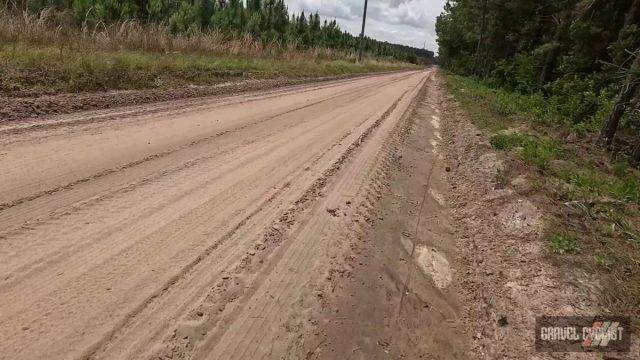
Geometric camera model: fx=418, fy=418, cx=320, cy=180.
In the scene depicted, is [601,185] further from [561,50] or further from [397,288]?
[561,50]

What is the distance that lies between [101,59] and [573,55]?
63.4ft

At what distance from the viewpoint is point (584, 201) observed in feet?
18.8

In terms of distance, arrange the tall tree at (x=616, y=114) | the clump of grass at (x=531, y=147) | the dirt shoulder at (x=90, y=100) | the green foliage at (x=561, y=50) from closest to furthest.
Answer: the dirt shoulder at (x=90, y=100) → the clump of grass at (x=531, y=147) → the tall tree at (x=616, y=114) → the green foliage at (x=561, y=50)

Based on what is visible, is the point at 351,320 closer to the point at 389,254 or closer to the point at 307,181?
the point at 389,254

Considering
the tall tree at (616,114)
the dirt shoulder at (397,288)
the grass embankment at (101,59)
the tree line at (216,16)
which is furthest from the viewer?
the tree line at (216,16)

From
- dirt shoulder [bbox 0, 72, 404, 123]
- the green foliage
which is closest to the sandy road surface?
dirt shoulder [bbox 0, 72, 404, 123]

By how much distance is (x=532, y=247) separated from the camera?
15.0 feet

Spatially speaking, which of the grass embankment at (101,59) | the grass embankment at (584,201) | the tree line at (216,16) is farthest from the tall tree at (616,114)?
the tree line at (216,16)

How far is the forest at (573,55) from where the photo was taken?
10.1m

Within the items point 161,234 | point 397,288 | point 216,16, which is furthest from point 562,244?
point 216,16

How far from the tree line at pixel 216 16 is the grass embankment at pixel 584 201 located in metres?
13.2

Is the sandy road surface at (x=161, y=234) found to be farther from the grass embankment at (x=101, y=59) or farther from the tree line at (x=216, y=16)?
the tree line at (x=216, y=16)

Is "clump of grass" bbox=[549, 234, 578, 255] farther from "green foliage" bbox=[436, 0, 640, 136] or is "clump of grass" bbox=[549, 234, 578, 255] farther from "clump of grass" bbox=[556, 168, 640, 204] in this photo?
"green foliage" bbox=[436, 0, 640, 136]

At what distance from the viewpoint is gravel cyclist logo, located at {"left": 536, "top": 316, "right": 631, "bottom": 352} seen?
3158 millimetres
